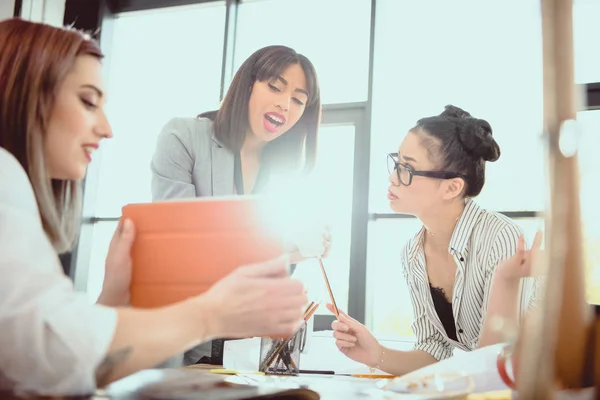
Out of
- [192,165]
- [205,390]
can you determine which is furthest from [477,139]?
[205,390]

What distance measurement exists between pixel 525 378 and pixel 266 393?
15.7 inches

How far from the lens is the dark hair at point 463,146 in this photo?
192 centimetres

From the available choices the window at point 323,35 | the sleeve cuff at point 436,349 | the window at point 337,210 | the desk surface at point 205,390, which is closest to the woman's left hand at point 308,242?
the desk surface at point 205,390

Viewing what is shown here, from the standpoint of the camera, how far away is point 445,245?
6.35ft

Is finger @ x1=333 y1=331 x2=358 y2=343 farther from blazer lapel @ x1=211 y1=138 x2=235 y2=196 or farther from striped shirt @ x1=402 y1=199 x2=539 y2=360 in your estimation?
blazer lapel @ x1=211 y1=138 x2=235 y2=196

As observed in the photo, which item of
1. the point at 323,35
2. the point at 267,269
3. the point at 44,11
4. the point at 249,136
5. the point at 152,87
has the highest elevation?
the point at 44,11

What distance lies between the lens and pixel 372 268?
3.01m

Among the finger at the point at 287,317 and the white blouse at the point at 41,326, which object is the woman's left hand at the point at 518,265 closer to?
the finger at the point at 287,317

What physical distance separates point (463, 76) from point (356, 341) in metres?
1.97

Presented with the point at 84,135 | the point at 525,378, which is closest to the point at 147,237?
the point at 84,135

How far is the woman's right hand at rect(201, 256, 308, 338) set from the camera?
2.10ft

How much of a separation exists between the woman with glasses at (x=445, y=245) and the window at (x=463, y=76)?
3.00ft

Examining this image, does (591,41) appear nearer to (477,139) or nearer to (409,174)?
(477,139)

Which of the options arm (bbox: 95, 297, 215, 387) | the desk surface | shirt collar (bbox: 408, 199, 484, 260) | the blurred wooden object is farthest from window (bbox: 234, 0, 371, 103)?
the blurred wooden object
